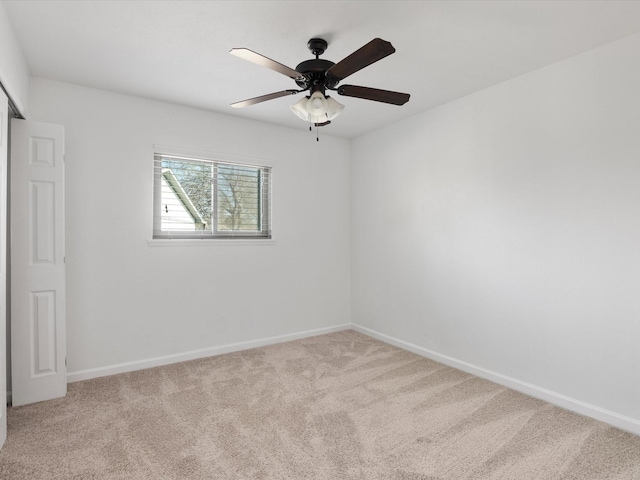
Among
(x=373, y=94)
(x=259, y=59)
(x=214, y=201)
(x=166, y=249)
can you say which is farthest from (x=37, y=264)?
(x=373, y=94)

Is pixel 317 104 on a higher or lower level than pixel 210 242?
higher

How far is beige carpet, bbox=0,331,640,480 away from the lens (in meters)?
1.92

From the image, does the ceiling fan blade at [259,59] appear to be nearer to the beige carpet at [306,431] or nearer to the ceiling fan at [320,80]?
the ceiling fan at [320,80]

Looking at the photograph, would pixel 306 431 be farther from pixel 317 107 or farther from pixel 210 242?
pixel 210 242

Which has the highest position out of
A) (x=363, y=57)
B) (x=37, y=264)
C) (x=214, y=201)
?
(x=363, y=57)

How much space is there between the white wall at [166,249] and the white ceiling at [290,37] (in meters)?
0.37

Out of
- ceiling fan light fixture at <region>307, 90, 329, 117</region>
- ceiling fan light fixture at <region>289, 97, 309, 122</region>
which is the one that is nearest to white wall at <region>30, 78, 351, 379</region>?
ceiling fan light fixture at <region>289, 97, 309, 122</region>

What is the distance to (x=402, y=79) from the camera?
2.94 metres

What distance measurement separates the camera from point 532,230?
2812 mm

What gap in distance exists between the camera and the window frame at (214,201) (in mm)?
3467

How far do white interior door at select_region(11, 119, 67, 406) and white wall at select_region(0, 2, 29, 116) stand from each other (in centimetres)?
23

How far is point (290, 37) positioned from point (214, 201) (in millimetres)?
1958

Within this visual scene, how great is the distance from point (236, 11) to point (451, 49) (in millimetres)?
1455

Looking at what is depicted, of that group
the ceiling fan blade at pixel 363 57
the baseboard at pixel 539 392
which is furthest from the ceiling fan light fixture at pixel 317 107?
the baseboard at pixel 539 392
